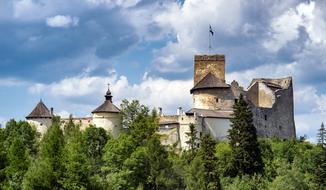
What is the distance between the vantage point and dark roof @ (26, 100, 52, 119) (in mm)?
91250

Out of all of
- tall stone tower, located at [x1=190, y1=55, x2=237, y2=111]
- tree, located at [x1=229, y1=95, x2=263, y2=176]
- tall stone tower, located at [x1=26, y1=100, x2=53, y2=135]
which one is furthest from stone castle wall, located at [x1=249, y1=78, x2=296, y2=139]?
tall stone tower, located at [x1=26, y1=100, x2=53, y2=135]

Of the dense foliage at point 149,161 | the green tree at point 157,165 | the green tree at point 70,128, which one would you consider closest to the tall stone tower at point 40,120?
the green tree at point 70,128

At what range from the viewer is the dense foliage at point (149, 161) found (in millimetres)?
66000

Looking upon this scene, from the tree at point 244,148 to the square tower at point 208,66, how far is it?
1709 centimetres

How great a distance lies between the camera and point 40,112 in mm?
91625

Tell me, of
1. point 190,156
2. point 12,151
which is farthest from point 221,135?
point 12,151

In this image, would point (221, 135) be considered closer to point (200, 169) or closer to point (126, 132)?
point (126, 132)

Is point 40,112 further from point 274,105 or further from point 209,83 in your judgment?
point 274,105

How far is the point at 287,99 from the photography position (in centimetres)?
9294

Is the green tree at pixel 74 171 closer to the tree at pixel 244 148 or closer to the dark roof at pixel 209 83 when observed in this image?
the tree at pixel 244 148

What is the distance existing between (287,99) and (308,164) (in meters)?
11.7

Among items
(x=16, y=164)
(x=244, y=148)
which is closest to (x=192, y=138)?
(x=244, y=148)

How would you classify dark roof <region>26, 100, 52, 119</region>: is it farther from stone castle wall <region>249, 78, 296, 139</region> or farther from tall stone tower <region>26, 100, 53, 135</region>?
stone castle wall <region>249, 78, 296, 139</region>

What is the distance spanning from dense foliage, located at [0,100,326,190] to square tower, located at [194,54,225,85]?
831 cm
